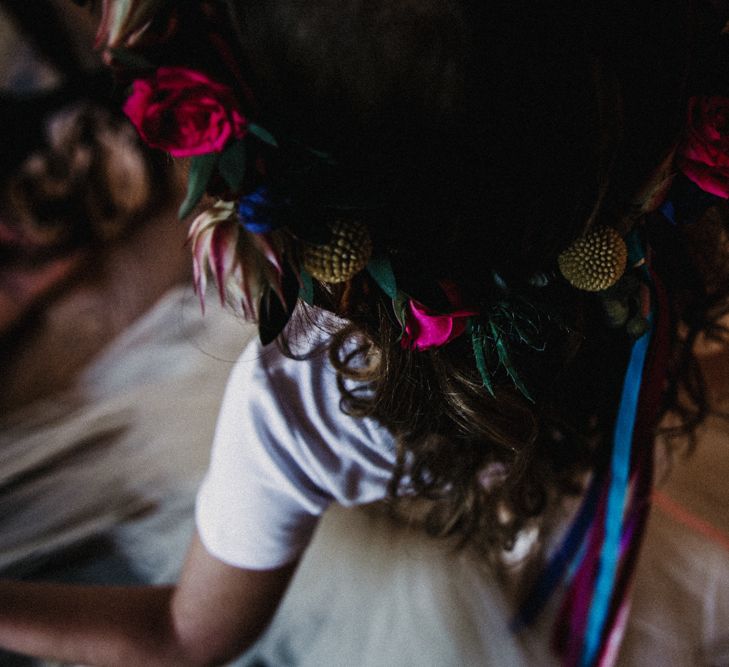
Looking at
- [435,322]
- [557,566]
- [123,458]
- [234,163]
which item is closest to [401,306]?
[435,322]

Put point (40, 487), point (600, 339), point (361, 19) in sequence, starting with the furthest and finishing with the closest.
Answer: point (40, 487) → point (600, 339) → point (361, 19)

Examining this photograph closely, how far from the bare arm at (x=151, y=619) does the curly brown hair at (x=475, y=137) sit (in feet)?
0.83

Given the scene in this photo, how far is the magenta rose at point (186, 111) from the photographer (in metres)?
0.25

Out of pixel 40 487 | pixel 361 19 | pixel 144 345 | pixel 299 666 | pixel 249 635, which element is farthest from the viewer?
pixel 144 345

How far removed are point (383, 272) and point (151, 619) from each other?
0.49 metres

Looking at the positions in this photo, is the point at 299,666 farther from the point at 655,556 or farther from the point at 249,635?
the point at 655,556

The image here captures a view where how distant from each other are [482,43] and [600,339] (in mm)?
298

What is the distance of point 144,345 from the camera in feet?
4.59

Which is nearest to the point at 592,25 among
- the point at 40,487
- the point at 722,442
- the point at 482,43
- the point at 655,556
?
the point at 482,43

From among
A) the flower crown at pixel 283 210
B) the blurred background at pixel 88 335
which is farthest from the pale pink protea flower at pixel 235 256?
the blurred background at pixel 88 335

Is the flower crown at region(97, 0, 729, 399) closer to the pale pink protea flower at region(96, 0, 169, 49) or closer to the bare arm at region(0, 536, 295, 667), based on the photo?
the pale pink protea flower at region(96, 0, 169, 49)

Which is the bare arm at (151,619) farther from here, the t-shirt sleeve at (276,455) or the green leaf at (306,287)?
the green leaf at (306,287)

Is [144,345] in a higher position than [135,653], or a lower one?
lower

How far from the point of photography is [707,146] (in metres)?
0.36
